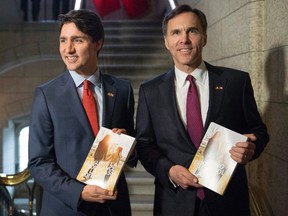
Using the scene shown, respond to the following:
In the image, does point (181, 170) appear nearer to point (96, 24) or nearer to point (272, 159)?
point (96, 24)

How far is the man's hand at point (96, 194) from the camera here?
1733 millimetres

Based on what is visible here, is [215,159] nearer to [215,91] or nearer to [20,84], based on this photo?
[215,91]

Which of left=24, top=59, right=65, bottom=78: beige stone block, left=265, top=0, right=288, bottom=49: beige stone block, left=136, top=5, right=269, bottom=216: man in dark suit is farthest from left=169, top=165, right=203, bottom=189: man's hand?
left=24, top=59, right=65, bottom=78: beige stone block

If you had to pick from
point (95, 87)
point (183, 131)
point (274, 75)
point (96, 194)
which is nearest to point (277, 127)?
point (274, 75)

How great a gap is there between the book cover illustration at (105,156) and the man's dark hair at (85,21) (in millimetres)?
450

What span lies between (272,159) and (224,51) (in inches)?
59.1

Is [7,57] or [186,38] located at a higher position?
[186,38]

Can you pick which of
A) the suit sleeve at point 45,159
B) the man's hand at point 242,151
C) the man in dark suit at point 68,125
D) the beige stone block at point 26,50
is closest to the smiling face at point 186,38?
the man in dark suit at point 68,125

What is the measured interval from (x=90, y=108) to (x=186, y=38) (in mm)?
563

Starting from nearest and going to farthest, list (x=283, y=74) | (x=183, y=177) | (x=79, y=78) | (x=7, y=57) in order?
1. (x=183, y=177)
2. (x=79, y=78)
3. (x=283, y=74)
4. (x=7, y=57)

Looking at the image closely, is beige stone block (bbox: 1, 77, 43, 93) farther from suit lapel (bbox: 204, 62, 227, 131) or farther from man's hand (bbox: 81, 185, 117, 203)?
man's hand (bbox: 81, 185, 117, 203)

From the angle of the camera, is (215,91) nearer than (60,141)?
No

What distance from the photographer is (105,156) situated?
1.80 m

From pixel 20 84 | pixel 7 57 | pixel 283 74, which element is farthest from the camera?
pixel 20 84
